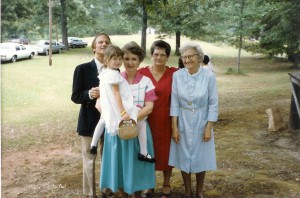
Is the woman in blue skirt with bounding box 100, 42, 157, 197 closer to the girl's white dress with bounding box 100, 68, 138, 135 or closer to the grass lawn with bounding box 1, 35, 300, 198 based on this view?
the girl's white dress with bounding box 100, 68, 138, 135

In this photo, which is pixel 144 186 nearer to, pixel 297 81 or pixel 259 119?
pixel 297 81

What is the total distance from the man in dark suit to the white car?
21.9 meters

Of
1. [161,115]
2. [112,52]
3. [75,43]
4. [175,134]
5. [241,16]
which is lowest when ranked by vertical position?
[175,134]

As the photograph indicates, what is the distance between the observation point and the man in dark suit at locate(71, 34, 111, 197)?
3.59 metres

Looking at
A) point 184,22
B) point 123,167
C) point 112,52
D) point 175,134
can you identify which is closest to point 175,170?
point 175,134

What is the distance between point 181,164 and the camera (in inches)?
146

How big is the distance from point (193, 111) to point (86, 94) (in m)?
1.12


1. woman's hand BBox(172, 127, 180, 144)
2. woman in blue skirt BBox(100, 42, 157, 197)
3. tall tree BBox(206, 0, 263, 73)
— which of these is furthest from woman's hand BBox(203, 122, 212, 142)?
tall tree BBox(206, 0, 263, 73)

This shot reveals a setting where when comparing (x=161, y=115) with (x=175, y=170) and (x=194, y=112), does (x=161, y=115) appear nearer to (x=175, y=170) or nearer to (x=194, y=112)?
(x=194, y=112)

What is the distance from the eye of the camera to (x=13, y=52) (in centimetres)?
2511

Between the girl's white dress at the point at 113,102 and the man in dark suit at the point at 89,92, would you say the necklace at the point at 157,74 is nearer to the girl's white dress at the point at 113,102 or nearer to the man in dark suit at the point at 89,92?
the girl's white dress at the point at 113,102

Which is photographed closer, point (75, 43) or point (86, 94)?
point (86, 94)

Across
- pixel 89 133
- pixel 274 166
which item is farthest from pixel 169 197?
pixel 274 166

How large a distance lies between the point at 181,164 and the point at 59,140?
198 inches
